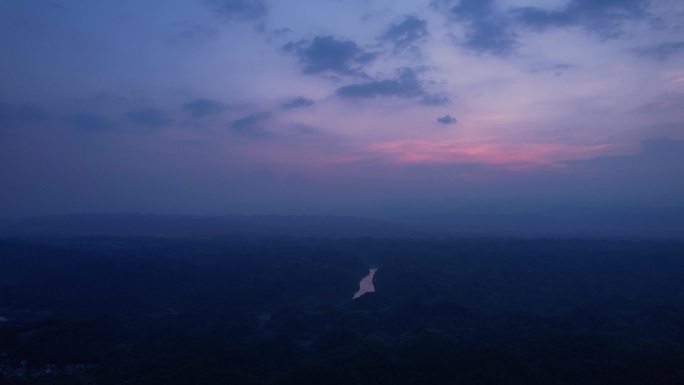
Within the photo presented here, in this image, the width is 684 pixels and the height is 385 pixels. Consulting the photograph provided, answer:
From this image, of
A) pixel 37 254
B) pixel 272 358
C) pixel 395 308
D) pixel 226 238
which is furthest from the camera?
pixel 226 238

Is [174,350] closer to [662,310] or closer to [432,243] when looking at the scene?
[662,310]

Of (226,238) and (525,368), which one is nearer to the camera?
(525,368)

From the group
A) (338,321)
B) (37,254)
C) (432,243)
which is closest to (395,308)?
(338,321)

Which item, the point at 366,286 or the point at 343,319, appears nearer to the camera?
the point at 343,319

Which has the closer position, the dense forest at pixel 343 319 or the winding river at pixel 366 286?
the dense forest at pixel 343 319

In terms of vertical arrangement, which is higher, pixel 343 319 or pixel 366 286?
pixel 343 319

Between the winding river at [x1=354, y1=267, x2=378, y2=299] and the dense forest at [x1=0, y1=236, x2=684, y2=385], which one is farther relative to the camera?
the winding river at [x1=354, y1=267, x2=378, y2=299]

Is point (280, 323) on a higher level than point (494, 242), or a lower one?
lower

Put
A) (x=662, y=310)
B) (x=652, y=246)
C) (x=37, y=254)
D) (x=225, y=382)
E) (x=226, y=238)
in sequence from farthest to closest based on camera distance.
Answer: (x=226, y=238) < (x=652, y=246) < (x=37, y=254) < (x=662, y=310) < (x=225, y=382)
